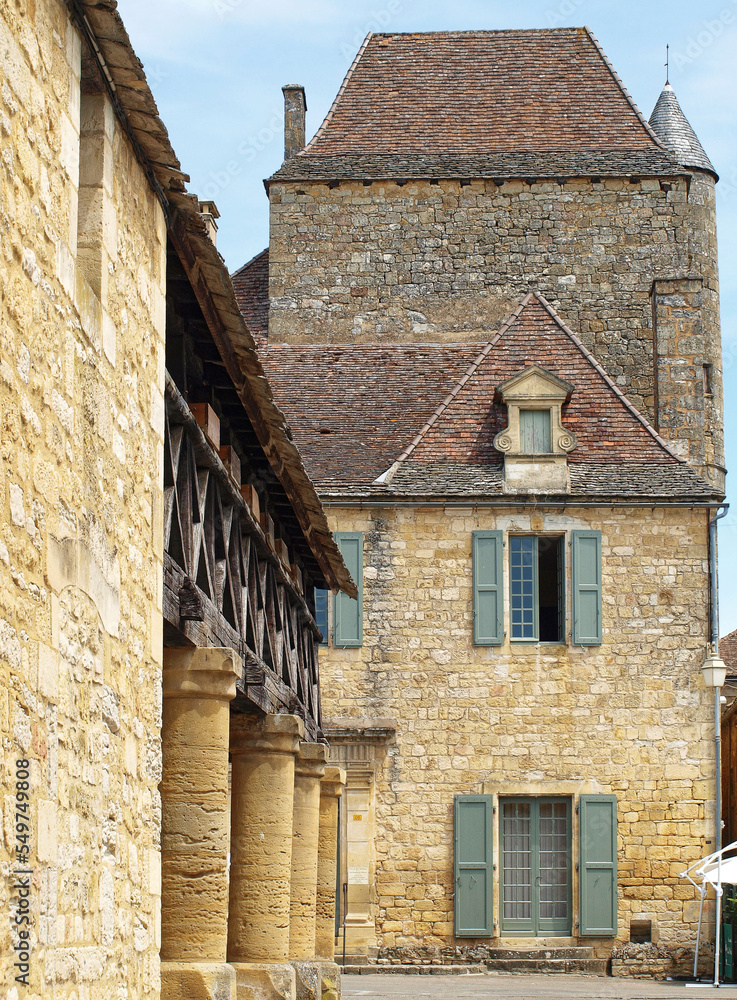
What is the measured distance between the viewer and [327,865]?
14.6 meters

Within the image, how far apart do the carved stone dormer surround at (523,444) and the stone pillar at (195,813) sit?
11317 millimetres

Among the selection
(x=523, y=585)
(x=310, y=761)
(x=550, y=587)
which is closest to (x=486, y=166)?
(x=550, y=587)

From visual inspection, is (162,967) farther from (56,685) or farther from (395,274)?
(395,274)

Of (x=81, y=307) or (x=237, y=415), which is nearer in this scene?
(x=81, y=307)

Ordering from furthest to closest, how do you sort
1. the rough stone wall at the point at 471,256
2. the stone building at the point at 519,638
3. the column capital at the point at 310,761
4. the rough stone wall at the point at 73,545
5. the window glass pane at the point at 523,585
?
1. the rough stone wall at the point at 471,256
2. the window glass pane at the point at 523,585
3. the stone building at the point at 519,638
4. the column capital at the point at 310,761
5. the rough stone wall at the point at 73,545

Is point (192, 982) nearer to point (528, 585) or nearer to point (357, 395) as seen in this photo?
point (528, 585)

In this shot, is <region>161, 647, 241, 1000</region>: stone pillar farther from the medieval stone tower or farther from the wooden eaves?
the medieval stone tower

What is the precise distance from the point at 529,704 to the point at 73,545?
1413 cm

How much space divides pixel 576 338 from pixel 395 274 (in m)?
3.30

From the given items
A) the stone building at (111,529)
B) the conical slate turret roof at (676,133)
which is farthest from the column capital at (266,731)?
the conical slate turret roof at (676,133)

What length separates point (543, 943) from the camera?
18.1 metres

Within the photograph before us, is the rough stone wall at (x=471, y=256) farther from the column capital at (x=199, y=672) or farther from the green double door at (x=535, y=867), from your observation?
the column capital at (x=199, y=672)

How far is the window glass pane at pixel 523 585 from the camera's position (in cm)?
1873

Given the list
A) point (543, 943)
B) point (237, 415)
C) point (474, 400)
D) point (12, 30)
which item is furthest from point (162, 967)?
point (474, 400)
